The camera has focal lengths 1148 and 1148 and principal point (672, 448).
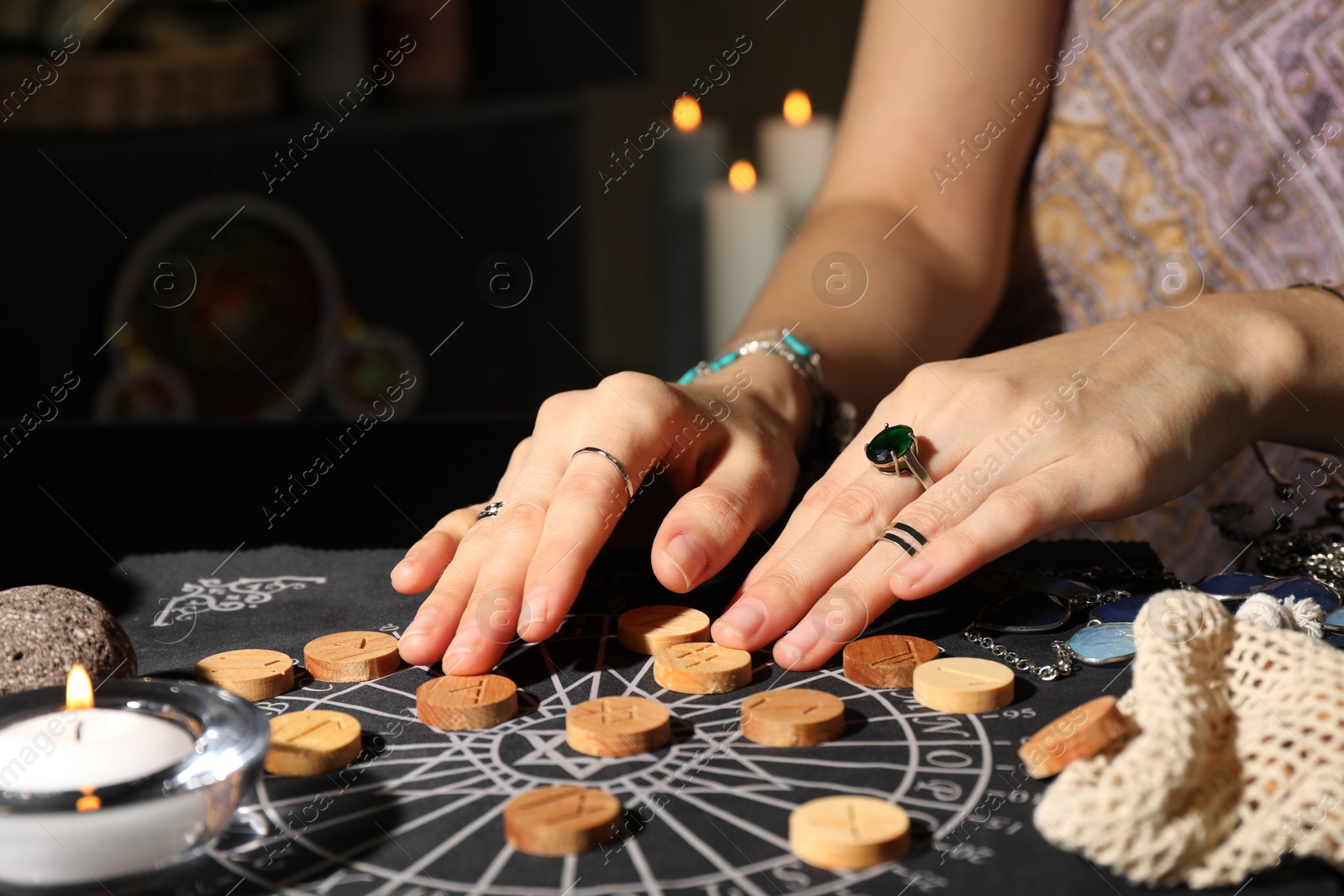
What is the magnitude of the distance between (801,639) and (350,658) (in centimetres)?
37

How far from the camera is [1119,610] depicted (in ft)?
3.27

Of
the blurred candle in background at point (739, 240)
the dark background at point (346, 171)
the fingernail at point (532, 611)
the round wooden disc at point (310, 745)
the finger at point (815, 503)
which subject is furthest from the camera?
the dark background at point (346, 171)

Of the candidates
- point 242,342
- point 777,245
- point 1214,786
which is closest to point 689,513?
point 1214,786

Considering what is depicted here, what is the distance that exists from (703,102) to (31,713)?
3831 mm

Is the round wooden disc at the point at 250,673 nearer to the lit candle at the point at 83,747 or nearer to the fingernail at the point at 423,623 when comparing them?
the fingernail at the point at 423,623

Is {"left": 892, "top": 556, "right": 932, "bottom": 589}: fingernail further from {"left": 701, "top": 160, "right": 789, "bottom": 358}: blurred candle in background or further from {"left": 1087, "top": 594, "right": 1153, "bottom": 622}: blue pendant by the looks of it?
{"left": 701, "top": 160, "right": 789, "bottom": 358}: blurred candle in background

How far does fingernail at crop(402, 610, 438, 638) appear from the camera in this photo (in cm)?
98


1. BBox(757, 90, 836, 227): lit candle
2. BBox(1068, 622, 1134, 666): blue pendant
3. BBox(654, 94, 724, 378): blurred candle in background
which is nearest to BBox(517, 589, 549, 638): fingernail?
BBox(1068, 622, 1134, 666): blue pendant

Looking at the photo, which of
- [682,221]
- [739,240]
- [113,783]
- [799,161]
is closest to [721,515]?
[113,783]

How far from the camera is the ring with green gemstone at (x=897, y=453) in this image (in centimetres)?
111

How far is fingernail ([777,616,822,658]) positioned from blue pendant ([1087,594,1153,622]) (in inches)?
9.9

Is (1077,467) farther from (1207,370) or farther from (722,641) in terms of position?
(722,641)

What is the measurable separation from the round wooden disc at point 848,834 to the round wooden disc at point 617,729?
0.14m

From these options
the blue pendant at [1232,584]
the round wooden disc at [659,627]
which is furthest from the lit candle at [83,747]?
the blue pendant at [1232,584]
